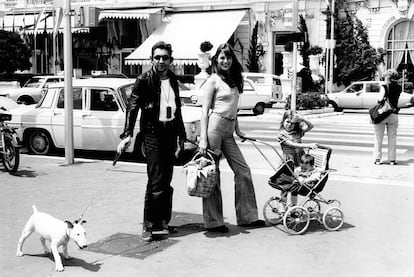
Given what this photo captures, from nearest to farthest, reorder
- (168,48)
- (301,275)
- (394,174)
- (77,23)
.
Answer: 1. (301,275)
2. (168,48)
3. (394,174)
4. (77,23)

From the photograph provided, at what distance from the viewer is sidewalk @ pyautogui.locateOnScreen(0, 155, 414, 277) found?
539 centimetres

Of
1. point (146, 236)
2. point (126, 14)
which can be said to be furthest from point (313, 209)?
point (126, 14)

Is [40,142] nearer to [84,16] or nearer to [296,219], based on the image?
[84,16]

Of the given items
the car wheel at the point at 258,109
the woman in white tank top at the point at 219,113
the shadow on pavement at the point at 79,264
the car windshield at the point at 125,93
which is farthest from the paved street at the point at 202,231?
the car wheel at the point at 258,109

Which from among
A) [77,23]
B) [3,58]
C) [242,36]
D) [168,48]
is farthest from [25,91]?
[168,48]

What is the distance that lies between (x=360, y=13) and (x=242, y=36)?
7048 millimetres

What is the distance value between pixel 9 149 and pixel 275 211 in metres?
5.26

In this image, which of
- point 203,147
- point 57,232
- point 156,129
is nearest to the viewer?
point 57,232

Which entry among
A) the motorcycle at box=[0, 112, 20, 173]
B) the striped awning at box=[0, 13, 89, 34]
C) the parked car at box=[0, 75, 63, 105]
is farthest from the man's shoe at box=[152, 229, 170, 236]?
the striped awning at box=[0, 13, 89, 34]

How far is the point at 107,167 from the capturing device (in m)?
10.6

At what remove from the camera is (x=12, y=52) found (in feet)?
119

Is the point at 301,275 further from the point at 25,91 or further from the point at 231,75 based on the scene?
the point at 25,91

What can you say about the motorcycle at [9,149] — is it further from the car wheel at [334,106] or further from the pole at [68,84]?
the car wheel at [334,106]

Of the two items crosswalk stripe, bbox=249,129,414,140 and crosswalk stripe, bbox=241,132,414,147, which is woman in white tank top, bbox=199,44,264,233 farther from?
crosswalk stripe, bbox=249,129,414,140
